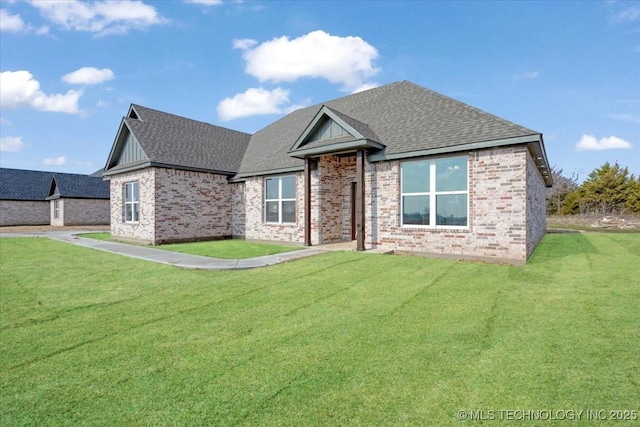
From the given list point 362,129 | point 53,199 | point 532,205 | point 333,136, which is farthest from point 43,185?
point 532,205

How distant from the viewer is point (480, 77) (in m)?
15.5

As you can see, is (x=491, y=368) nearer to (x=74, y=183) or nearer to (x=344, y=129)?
(x=344, y=129)

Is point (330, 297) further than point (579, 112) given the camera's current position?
No

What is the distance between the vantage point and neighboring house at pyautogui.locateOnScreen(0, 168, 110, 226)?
32281mm

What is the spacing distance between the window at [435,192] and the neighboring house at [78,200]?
34340 millimetres

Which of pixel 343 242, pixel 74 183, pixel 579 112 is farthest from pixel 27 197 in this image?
pixel 579 112

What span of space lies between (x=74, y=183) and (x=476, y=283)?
130 ft

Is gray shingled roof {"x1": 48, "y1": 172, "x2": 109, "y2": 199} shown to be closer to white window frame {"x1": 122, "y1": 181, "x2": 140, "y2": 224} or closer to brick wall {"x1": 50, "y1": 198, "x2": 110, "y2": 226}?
brick wall {"x1": 50, "y1": 198, "x2": 110, "y2": 226}

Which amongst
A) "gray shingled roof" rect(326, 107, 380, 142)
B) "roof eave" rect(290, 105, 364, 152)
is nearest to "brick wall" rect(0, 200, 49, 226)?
"roof eave" rect(290, 105, 364, 152)

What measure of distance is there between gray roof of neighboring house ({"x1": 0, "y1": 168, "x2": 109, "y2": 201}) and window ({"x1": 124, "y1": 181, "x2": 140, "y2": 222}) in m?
20.0

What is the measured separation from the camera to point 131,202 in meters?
17.1

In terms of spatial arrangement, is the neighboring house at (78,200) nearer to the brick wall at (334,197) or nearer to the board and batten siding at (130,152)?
the board and batten siding at (130,152)

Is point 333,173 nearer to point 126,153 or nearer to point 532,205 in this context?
point 532,205

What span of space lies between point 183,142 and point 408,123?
40.2ft
